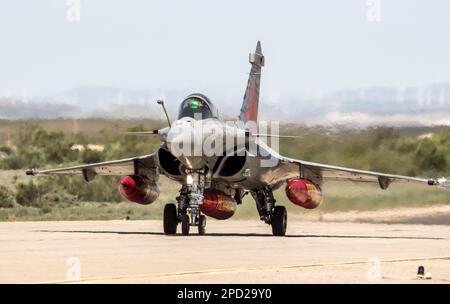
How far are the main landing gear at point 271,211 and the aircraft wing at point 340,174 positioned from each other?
784mm

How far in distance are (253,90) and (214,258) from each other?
40.4ft

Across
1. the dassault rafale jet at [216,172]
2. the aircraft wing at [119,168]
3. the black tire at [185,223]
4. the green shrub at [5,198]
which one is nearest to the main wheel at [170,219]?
the dassault rafale jet at [216,172]

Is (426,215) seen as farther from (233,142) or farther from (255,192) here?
(233,142)

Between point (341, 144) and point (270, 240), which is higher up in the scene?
point (341, 144)

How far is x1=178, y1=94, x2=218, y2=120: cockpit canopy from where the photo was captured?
22.0 meters

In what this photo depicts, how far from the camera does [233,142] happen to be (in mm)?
23344

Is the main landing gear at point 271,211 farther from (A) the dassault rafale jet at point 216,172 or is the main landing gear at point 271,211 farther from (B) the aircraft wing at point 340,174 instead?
(B) the aircraft wing at point 340,174

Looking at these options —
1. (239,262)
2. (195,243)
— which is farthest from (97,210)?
(239,262)

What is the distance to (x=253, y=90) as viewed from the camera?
27828mm

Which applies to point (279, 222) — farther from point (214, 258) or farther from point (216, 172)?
point (214, 258)

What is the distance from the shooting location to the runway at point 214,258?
12.7 metres
